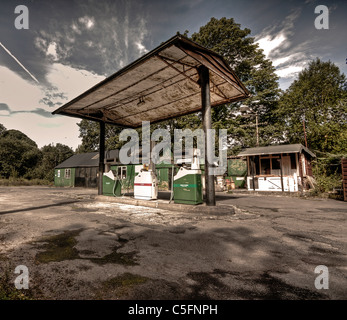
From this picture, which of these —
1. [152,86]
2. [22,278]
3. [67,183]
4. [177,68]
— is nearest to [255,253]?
[22,278]

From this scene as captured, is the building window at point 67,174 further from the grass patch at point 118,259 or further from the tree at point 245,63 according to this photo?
the grass patch at point 118,259

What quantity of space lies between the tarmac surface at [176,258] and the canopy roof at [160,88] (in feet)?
16.7

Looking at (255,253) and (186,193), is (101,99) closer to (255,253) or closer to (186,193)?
(186,193)

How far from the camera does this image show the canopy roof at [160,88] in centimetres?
596

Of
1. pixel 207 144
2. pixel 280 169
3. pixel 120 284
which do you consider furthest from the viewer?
pixel 280 169

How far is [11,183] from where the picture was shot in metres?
28.9

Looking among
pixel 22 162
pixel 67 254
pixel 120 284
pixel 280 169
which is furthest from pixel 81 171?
pixel 120 284

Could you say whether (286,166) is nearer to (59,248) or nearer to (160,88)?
(160,88)

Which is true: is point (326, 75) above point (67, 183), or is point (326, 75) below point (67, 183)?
above

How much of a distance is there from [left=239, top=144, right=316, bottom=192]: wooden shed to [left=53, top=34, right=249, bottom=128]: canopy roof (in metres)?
7.78

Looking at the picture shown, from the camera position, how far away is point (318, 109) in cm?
2262

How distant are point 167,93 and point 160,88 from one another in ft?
1.83

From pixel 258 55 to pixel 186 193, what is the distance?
2272 cm

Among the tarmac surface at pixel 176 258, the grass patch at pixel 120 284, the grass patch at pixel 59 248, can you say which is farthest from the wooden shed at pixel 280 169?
the grass patch at pixel 120 284
